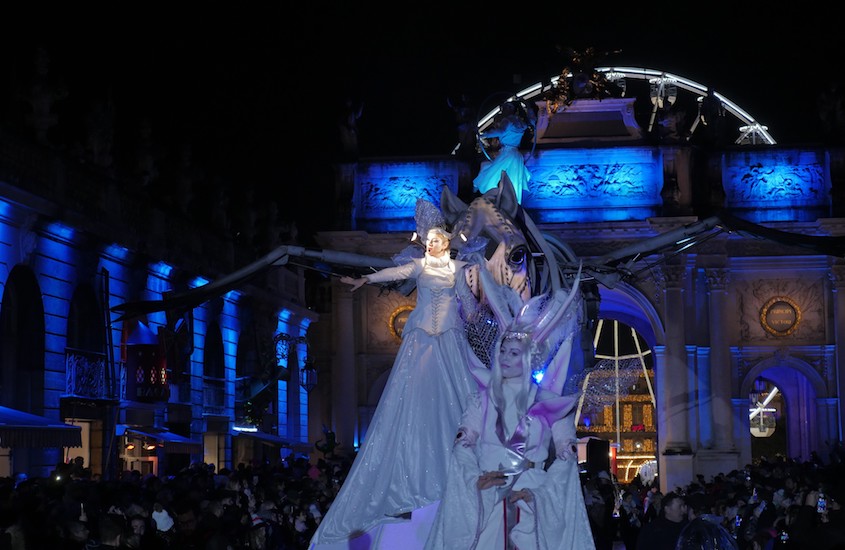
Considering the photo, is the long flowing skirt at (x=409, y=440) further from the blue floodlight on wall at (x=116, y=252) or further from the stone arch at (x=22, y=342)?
the blue floodlight on wall at (x=116, y=252)

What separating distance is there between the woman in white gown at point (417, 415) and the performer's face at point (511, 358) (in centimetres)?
201

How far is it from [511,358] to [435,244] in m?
3.18

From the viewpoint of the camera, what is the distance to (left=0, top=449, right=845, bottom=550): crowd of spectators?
11.0m

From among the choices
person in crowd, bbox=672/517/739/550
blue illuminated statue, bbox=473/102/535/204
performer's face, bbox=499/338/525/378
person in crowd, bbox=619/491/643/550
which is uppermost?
blue illuminated statue, bbox=473/102/535/204

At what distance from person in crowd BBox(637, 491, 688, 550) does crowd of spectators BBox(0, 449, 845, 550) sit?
0.01 metres

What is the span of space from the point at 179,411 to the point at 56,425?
11.4m

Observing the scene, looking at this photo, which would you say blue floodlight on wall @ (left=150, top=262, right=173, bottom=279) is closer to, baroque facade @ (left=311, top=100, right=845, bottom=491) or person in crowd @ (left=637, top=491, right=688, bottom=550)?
baroque facade @ (left=311, top=100, right=845, bottom=491)

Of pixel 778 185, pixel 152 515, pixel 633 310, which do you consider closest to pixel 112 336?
pixel 152 515

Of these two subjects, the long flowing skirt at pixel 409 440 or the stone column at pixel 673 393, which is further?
the stone column at pixel 673 393

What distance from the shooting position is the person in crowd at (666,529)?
35.0ft

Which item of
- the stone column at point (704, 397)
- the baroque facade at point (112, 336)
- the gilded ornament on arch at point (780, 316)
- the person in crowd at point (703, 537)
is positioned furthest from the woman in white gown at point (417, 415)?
the gilded ornament on arch at point (780, 316)

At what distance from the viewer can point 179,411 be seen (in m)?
31.4

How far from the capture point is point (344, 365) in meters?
48.5

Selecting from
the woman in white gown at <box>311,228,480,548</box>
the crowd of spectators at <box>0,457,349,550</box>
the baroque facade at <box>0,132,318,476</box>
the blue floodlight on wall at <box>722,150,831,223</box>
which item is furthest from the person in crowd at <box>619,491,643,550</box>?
the blue floodlight on wall at <box>722,150,831,223</box>
